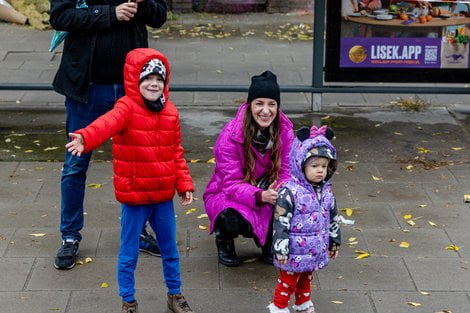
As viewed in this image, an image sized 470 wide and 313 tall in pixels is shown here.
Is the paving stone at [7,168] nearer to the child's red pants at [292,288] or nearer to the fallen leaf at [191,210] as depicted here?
the fallen leaf at [191,210]

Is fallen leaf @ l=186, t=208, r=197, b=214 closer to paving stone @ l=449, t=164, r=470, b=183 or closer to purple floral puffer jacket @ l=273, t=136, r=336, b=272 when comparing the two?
purple floral puffer jacket @ l=273, t=136, r=336, b=272

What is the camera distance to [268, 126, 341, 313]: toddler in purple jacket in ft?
15.7

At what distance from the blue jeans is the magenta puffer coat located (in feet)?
2.47

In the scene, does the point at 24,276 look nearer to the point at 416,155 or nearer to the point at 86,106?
the point at 86,106

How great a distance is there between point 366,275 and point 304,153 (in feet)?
4.30

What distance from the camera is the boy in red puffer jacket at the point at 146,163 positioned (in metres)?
5.01

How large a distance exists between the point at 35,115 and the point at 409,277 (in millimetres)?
5088

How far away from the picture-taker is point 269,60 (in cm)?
1248

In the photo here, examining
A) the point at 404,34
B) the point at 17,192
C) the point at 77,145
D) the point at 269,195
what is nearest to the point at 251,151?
the point at 269,195

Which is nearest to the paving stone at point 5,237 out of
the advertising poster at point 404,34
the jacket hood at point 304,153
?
the jacket hood at point 304,153

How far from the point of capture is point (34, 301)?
5.34 metres

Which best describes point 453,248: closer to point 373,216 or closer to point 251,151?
point 373,216

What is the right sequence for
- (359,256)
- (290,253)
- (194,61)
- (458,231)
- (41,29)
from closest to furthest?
(290,253), (359,256), (458,231), (194,61), (41,29)

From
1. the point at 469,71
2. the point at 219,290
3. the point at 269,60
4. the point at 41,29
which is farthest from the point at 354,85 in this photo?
the point at 41,29
